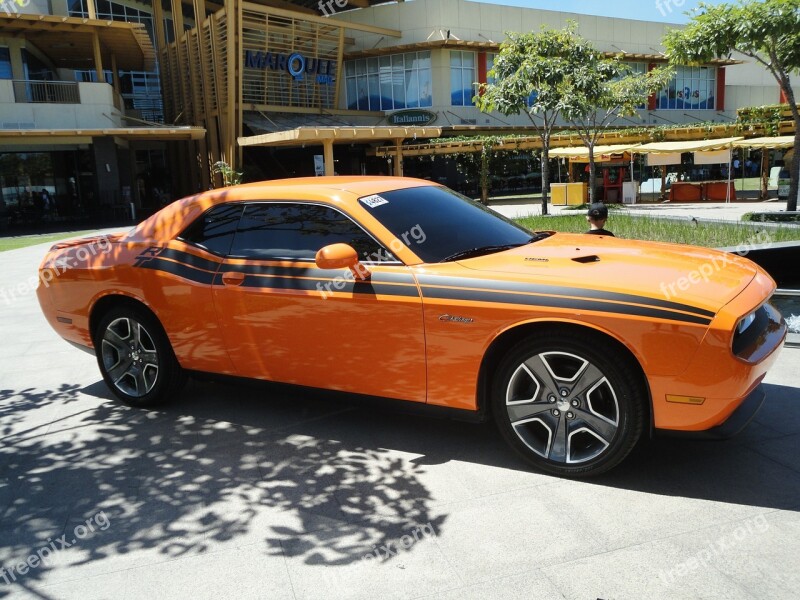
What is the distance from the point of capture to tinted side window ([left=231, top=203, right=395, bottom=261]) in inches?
165

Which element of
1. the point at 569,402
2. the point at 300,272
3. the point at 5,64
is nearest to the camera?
the point at 569,402

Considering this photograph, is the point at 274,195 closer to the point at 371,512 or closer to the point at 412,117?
the point at 371,512

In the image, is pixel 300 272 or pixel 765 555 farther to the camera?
pixel 300 272

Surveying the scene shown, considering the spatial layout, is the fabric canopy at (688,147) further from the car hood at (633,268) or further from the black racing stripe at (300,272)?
the black racing stripe at (300,272)

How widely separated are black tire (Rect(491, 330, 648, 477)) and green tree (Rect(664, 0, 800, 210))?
13323 millimetres

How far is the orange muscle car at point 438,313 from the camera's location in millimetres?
3344

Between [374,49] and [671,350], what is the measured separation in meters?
40.6

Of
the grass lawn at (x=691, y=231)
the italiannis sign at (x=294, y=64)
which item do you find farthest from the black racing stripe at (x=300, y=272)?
the italiannis sign at (x=294, y=64)

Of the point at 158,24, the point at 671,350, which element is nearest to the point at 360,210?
the point at 671,350

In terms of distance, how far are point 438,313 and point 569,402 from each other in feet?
2.88

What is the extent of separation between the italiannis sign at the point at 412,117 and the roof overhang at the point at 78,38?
14776mm

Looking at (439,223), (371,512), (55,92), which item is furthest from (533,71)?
(55,92)

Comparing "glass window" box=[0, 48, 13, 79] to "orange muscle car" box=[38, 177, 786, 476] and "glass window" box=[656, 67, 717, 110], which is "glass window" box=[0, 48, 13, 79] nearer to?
"orange muscle car" box=[38, 177, 786, 476]

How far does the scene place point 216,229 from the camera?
4.76 m
